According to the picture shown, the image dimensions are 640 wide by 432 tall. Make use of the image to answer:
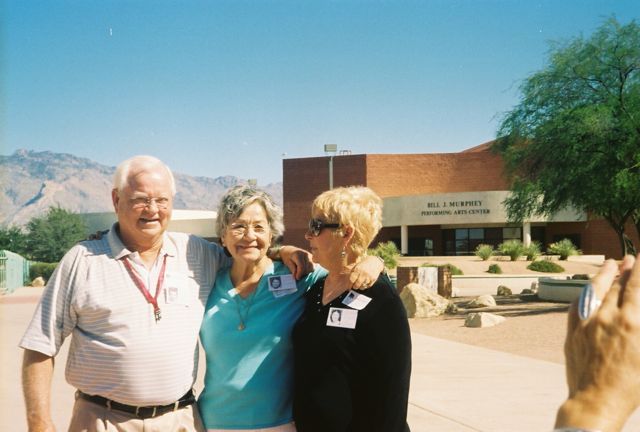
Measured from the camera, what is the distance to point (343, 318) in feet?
9.65

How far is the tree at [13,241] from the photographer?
5323cm

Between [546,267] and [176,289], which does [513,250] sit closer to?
[546,267]

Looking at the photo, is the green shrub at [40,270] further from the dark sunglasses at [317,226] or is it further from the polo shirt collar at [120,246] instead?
the dark sunglasses at [317,226]

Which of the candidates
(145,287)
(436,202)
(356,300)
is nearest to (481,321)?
(356,300)

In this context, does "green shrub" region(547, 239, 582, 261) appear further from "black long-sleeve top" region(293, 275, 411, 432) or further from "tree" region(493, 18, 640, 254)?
"black long-sleeve top" region(293, 275, 411, 432)

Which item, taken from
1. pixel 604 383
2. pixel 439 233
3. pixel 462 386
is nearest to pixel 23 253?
pixel 439 233

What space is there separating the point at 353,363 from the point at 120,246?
1.21 meters

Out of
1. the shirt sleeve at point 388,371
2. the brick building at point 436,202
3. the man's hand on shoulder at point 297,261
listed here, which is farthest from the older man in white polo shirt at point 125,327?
the brick building at point 436,202

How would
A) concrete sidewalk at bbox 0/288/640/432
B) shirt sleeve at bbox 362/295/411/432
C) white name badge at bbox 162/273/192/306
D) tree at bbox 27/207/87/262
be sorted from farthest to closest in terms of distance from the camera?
A: tree at bbox 27/207/87/262, concrete sidewalk at bbox 0/288/640/432, white name badge at bbox 162/273/192/306, shirt sleeve at bbox 362/295/411/432

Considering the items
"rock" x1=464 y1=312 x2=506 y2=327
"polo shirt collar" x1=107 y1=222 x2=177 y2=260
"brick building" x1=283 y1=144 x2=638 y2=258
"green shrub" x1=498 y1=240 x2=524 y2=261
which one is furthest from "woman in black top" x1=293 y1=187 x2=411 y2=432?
"brick building" x1=283 y1=144 x2=638 y2=258

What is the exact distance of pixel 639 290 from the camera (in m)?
0.93

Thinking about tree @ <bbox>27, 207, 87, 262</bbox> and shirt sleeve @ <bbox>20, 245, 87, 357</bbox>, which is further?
tree @ <bbox>27, 207, 87, 262</bbox>

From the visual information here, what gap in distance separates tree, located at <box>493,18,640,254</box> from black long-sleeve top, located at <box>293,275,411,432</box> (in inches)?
583

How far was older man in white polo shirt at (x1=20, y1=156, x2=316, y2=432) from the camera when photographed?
2932 mm
